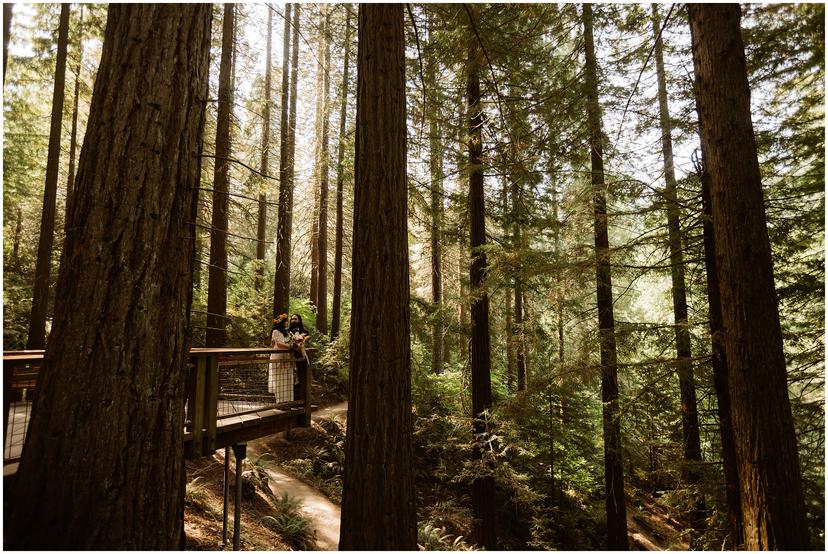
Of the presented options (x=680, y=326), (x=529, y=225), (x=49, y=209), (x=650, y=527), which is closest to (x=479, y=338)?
(x=529, y=225)

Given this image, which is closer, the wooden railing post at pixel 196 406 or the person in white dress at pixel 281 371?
the wooden railing post at pixel 196 406

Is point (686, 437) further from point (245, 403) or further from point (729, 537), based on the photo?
point (245, 403)

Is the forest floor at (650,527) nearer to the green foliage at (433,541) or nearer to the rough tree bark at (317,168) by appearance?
the green foliage at (433,541)

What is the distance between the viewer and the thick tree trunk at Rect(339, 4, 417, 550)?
3.97 metres

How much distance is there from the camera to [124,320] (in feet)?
8.95

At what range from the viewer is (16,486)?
255 cm

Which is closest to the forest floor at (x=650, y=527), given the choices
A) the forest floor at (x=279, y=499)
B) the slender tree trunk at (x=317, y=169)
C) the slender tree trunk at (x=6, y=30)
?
the forest floor at (x=279, y=499)

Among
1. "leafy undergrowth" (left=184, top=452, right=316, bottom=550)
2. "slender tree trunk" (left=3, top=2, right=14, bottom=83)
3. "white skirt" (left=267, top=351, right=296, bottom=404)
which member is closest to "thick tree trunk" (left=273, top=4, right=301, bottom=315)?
"white skirt" (left=267, top=351, right=296, bottom=404)

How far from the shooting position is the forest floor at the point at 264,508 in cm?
671

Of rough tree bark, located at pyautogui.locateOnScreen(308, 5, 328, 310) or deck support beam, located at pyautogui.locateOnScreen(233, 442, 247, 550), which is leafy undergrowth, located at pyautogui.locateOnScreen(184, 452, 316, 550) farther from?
rough tree bark, located at pyautogui.locateOnScreen(308, 5, 328, 310)

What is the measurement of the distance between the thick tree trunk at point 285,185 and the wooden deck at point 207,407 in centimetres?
497

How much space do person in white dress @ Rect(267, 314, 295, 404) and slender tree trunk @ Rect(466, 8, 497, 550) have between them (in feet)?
12.7

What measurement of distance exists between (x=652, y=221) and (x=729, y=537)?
223 inches

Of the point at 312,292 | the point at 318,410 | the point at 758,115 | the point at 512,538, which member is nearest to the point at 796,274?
the point at 758,115
